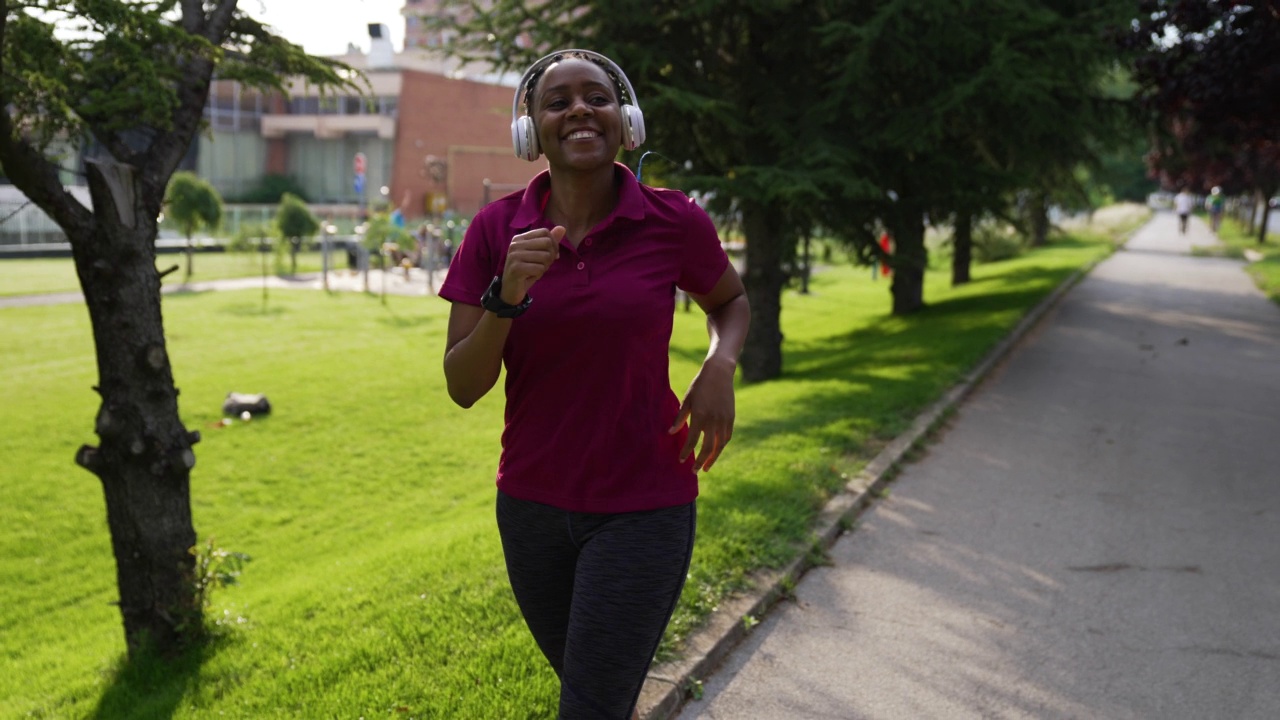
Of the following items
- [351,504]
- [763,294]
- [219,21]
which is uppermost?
[219,21]

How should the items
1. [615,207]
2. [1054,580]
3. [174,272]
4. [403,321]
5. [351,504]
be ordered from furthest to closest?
[174,272] → [403,321] → [351,504] → [1054,580] → [615,207]

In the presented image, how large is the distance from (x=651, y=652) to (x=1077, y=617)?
9.80ft

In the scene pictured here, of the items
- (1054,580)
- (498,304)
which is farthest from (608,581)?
(1054,580)

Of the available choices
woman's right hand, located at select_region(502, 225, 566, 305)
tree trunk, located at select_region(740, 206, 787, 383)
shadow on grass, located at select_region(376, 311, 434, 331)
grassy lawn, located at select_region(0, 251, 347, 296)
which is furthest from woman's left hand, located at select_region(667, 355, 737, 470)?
grassy lawn, located at select_region(0, 251, 347, 296)

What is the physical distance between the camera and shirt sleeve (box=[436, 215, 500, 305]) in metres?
2.41

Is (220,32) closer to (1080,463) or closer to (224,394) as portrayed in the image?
(1080,463)

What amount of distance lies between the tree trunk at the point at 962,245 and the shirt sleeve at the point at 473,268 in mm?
10972

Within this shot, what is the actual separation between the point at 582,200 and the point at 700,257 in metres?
0.31

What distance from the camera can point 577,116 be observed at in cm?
248

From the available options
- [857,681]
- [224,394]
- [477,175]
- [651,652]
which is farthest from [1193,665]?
[477,175]

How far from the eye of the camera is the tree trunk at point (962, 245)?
45.1 feet

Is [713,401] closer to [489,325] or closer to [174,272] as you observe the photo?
[489,325]

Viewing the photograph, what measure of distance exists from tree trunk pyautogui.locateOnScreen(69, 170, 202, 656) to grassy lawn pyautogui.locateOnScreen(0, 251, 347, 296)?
20523 millimetres

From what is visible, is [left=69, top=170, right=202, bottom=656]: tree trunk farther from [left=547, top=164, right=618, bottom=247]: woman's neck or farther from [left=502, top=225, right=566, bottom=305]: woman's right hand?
[left=502, top=225, right=566, bottom=305]: woman's right hand
